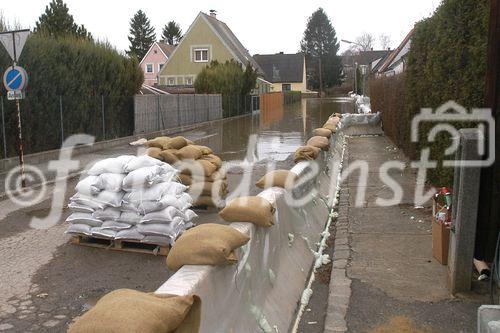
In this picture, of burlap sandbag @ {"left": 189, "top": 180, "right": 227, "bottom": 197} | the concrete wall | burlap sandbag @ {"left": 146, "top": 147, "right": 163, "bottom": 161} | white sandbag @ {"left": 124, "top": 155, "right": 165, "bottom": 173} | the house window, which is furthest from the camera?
the house window

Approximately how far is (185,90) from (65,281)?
38.5 meters

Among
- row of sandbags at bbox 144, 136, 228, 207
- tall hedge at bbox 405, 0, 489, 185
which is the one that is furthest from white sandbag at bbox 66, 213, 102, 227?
tall hedge at bbox 405, 0, 489, 185

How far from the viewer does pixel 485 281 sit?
471 centimetres

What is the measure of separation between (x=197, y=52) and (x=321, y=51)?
5021 cm

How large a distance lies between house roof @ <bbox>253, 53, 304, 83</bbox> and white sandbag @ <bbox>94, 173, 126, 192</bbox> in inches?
3253

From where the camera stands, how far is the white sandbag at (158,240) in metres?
6.13

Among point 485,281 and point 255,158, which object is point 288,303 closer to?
point 485,281

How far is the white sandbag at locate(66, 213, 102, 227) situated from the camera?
6.39 meters

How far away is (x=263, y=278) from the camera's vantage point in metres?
4.12

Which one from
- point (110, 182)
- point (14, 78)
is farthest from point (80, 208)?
point (14, 78)

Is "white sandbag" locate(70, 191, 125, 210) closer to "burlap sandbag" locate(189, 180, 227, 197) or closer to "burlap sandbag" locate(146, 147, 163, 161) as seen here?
"burlap sandbag" locate(189, 180, 227, 197)

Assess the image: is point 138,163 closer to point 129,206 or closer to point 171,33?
point 129,206

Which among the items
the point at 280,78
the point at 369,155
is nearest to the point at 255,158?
the point at 369,155

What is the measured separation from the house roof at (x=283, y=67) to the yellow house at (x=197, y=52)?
1398 inches
